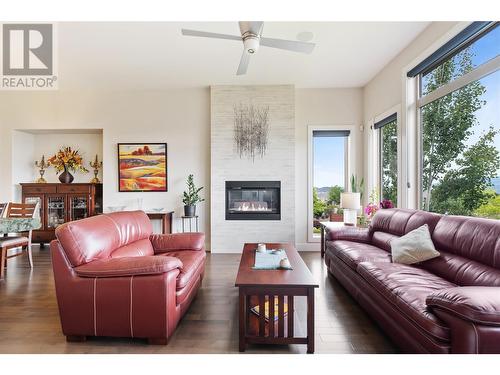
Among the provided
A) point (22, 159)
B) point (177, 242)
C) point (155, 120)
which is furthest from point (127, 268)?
point (22, 159)

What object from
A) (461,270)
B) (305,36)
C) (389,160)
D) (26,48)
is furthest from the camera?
(389,160)

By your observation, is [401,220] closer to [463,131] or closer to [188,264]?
[463,131]

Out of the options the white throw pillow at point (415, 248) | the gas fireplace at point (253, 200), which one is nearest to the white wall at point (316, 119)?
the gas fireplace at point (253, 200)

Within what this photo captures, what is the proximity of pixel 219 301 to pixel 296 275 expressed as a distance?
1055 mm

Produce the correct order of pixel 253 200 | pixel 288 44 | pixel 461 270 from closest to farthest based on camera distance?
pixel 461 270 < pixel 288 44 < pixel 253 200

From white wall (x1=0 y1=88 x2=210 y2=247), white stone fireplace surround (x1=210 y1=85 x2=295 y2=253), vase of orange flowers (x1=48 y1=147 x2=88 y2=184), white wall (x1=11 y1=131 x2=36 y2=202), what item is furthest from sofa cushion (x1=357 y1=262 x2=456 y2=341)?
white wall (x1=11 y1=131 x2=36 y2=202)

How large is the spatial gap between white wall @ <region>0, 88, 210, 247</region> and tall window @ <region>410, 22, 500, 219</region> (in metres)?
3.52

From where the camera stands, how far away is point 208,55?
12.0ft

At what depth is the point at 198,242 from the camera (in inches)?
116

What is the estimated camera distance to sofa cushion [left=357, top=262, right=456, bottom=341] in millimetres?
1352

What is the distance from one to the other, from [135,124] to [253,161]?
94.5 inches

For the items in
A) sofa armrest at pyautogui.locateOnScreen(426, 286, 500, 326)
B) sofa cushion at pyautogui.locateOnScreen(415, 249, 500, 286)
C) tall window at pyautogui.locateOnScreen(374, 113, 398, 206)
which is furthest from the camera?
tall window at pyautogui.locateOnScreen(374, 113, 398, 206)

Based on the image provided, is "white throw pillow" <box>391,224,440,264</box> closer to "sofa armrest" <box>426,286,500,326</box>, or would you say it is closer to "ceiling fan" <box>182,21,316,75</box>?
"sofa armrest" <box>426,286,500,326</box>
